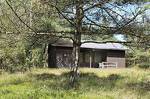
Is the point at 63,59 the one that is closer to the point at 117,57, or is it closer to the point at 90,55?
the point at 90,55

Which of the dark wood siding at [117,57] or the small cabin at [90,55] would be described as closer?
the small cabin at [90,55]

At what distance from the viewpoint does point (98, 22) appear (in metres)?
18.6

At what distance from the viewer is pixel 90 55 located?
50.2 metres

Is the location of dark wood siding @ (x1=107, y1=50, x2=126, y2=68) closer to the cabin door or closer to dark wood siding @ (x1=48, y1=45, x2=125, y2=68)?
dark wood siding @ (x1=48, y1=45, x2=125, y2=68)

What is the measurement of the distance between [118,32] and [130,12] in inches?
53.1

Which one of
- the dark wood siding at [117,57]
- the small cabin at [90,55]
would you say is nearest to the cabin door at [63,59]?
the small cabin at [90,55]

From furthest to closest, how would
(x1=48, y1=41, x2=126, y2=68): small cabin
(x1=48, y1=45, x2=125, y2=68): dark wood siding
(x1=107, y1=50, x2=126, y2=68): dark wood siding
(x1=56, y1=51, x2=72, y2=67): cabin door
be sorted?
(x1=107, y1=50, x2=126, y2=68): dark wood siding → (x1=48, y1=45, x2=125, y2=68): dark wood siding → (x1=48, y1=41, x2=126, y2=68): small cabin → (x1=56, y1=51, x2=72, y2=67): cabin door

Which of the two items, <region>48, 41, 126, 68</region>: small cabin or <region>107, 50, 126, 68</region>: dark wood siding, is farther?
<region>107, 50, 126, 68</region>: dark wood siding

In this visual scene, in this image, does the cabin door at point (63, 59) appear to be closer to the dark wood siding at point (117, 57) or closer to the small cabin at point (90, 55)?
the small cabin at point (90, 55)

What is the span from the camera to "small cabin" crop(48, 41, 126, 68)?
1826 inches

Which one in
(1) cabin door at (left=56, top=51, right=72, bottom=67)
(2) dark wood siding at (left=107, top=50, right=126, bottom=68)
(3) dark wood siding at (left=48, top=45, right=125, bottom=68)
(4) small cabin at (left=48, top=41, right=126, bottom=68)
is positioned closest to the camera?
(1) cabin door at (left=56, top=51, right=72, bottom=67)

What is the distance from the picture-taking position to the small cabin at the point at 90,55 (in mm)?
46375

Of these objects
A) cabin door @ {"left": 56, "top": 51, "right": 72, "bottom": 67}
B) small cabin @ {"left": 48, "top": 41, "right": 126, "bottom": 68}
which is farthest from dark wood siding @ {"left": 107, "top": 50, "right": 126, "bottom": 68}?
cabin door @ {"left": 56, "top": 51, "right": 72, "bottom": 67}

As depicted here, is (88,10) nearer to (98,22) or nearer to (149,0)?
(98,22)
